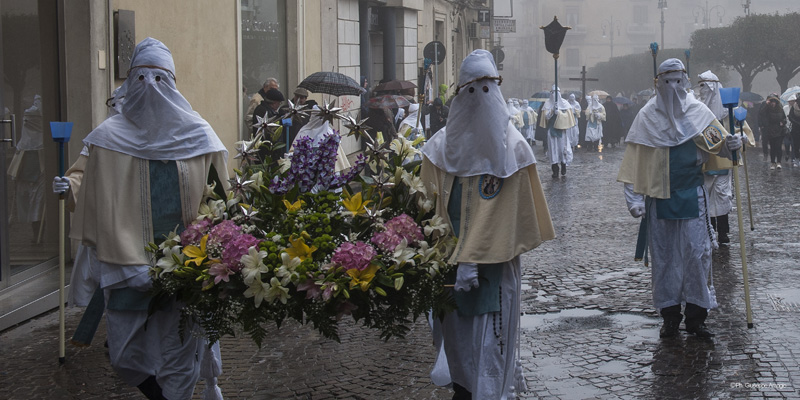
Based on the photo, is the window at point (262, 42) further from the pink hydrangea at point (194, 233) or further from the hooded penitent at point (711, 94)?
the pink hydrangea at point (194, 233)

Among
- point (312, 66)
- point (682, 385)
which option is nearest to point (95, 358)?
point (682, 385)

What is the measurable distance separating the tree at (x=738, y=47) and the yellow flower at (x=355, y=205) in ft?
161

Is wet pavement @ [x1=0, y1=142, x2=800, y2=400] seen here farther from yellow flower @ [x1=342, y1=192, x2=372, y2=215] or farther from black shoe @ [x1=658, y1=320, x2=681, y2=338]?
yellow flower @ [x1=342, y1=192, x2=372, y2=215]

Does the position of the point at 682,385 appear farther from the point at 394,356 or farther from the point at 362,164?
the point at 362,164

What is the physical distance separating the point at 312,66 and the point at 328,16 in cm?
150

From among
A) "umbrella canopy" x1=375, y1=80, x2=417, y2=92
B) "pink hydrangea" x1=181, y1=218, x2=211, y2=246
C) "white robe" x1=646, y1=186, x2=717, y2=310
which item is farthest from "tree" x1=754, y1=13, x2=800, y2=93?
"pink hydrangea" x1=181, y1=218, x2=211, y2=246

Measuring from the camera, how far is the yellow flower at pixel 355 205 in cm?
480

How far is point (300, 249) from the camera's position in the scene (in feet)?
14.8

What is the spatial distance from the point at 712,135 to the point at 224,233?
3998 mm

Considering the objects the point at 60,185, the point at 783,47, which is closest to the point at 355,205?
the point at 60,185

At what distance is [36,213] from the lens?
915cm

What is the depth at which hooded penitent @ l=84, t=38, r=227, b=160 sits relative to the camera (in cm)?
496

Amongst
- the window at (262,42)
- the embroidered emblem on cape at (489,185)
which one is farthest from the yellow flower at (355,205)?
the window at (262,42)

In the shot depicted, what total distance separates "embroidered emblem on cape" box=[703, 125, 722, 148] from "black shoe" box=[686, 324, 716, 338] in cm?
127
